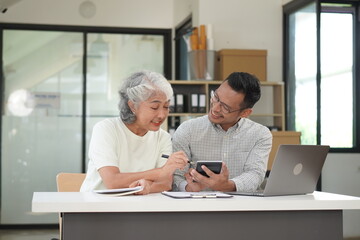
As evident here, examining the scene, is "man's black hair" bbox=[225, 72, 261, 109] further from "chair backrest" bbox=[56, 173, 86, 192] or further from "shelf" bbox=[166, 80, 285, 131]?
"shelf" bbox=[166, 80, 285, 131]

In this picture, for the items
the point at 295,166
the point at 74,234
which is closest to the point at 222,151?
the point at 295,166

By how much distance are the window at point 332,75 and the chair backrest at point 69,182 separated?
10.9 feet

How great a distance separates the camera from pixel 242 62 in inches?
248

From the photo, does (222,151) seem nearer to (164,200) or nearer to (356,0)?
(164,200)

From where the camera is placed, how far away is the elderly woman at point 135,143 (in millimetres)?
2902

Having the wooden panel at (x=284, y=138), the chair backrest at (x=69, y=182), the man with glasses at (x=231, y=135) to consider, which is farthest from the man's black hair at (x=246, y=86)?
the wooden panel at (x=284, y=138)

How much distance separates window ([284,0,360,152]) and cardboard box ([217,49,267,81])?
1.43ft

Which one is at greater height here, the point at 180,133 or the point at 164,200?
the point at 180,133

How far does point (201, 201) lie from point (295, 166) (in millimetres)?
525

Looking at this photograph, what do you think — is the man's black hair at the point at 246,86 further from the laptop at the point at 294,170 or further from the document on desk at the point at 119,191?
the document on desk at the point at 119,191

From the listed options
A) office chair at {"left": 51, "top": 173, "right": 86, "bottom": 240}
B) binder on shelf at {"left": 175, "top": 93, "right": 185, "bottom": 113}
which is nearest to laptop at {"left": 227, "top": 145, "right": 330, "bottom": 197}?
office chair at {"left": 51, "top": 173, "right": 86, "bottom": 240}

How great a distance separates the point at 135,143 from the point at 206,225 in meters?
0.80

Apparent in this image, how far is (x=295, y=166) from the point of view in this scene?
2.74 meters

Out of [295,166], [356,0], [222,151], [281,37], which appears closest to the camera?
[295,166]
